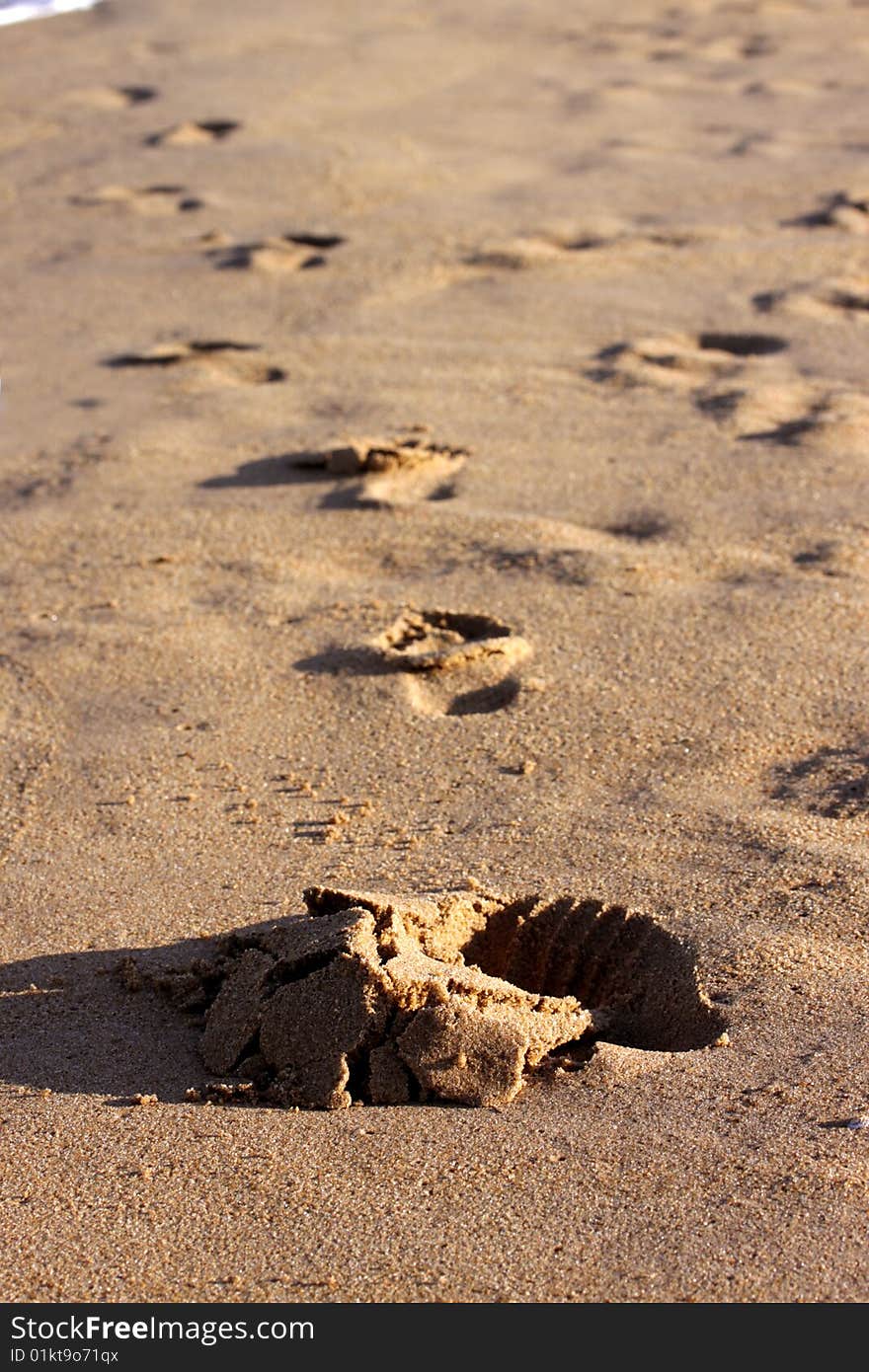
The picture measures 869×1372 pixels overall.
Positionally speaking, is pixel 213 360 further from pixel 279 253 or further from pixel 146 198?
pixel 146 198

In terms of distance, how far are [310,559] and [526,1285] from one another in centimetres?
182

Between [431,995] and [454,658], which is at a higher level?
[431,995]

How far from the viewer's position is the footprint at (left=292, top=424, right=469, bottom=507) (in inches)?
129

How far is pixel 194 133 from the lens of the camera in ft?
18.2

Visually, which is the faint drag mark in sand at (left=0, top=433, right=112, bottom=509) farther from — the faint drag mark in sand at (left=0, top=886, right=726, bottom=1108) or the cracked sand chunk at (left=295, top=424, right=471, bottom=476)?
the faint drag mark in sand at (left=0, top=886, right=726, bottom=1108)

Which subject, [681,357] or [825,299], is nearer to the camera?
[681,357]

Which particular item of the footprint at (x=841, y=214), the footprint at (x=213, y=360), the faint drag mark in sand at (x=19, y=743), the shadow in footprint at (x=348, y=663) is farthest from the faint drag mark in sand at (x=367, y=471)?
the footprint at (x=841, y=214)

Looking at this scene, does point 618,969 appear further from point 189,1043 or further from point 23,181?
point 23,181

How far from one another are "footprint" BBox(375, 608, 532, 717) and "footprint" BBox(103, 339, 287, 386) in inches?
51.6

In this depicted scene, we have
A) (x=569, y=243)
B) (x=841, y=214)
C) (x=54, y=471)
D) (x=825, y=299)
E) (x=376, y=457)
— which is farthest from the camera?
(x=841, y=214)

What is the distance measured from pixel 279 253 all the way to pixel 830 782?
2.91 m

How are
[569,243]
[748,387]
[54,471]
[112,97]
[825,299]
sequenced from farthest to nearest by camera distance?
[112,97] < [569,243] < [825,299] < [748,387] < [54,471]

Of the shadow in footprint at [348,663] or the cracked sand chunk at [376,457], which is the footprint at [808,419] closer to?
the cracked sand chunk at [376,457]

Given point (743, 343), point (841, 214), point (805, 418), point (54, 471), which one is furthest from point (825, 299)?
point (54, 471)
